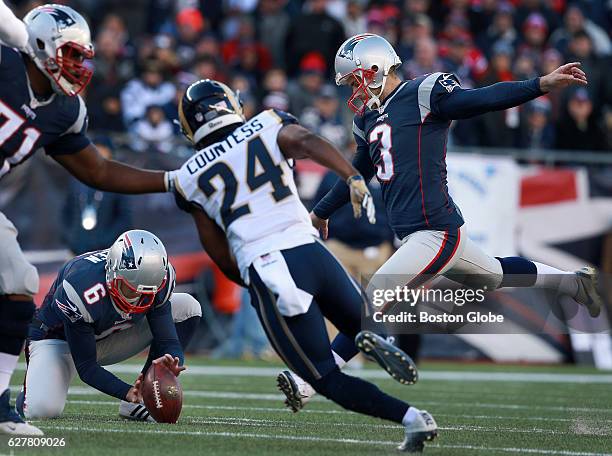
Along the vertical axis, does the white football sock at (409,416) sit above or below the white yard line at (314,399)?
above

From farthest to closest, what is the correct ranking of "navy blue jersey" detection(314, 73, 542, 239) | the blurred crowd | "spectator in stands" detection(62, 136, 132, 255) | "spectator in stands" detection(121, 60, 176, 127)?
1. the blurred crowd
2. "spectator in stands" detection(121, 60, 176, 127)
3. "spectator in stands" detection(62, 136, 132, 255)
4. "navy blue jersey" detection(314, 73, 542, 239)

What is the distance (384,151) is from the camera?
6383mm

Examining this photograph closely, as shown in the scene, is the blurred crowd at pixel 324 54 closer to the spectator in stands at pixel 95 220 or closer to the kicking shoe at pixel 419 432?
the spectator in stands at pixel 95 220

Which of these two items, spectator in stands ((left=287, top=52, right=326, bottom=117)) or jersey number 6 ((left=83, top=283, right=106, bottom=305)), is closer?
jersey number 6 ((left=83, top=283, right=106, bottom=305))

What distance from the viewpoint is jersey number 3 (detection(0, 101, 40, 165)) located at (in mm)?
5031

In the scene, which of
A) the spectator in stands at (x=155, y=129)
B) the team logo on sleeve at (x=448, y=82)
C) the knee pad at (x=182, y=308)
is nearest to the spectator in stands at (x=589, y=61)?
the spectator in stands at (x=155, y=129)

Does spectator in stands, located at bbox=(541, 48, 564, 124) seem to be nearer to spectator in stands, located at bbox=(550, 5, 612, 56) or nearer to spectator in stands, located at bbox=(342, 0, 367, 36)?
spectator in stands, located at bbox=(550, 5, 612, 56)

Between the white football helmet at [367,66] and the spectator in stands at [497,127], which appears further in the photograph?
the spectator in stands at [497,127]

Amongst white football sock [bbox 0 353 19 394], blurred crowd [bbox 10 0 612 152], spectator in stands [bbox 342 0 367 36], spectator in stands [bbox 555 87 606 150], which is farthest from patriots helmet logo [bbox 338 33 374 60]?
spectator in stands [bbox 342 0 367 36]

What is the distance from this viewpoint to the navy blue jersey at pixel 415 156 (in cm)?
627

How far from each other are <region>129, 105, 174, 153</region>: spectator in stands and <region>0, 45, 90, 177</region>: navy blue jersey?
6267 mm

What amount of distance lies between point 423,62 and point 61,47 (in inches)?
315

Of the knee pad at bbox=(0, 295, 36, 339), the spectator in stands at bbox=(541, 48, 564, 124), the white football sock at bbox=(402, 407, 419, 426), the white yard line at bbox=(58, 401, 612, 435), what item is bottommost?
the white yard line at bbox=(58, 401, 612, 435)

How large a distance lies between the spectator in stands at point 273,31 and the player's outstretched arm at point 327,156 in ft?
30.1
